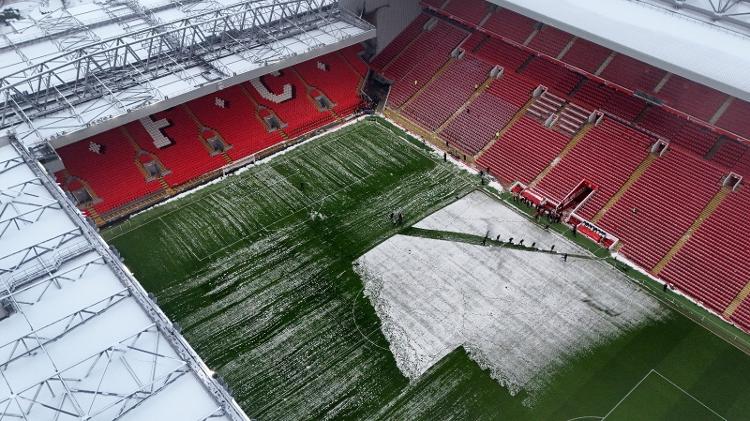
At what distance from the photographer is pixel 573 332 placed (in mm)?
29688

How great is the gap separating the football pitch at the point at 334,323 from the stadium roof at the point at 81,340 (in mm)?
7608

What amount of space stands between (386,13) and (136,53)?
21.0 metres

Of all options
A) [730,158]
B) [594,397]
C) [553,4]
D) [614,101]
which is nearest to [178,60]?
[553,4]

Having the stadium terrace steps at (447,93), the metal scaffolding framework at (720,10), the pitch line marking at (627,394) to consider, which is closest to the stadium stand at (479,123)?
the stadium terrace steps at (447,93)

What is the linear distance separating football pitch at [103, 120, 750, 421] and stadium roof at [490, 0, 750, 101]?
12.3 metres

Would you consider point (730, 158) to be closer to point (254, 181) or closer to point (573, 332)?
point (573, 332)

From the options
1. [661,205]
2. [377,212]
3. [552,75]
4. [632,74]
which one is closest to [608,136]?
[632,74]

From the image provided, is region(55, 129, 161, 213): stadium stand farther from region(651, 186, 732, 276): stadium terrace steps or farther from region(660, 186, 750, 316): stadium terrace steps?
region(660, 186, 750, 316): stadium terrace steps

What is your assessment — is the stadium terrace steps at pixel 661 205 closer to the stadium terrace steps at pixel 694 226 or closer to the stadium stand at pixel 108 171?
the stadium terrace steps at pixel 694 226

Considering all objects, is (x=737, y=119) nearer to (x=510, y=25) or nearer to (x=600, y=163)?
(x=600, y=163)

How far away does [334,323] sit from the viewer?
3017cm

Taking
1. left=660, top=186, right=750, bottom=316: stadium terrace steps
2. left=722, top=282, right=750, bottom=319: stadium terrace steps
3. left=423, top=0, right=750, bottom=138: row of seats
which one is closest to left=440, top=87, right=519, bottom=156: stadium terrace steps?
left=423, top=0, right=750, bottom=138: row of seats

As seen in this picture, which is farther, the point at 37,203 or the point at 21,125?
the point at 21,125

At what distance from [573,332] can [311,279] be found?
14.6 m
